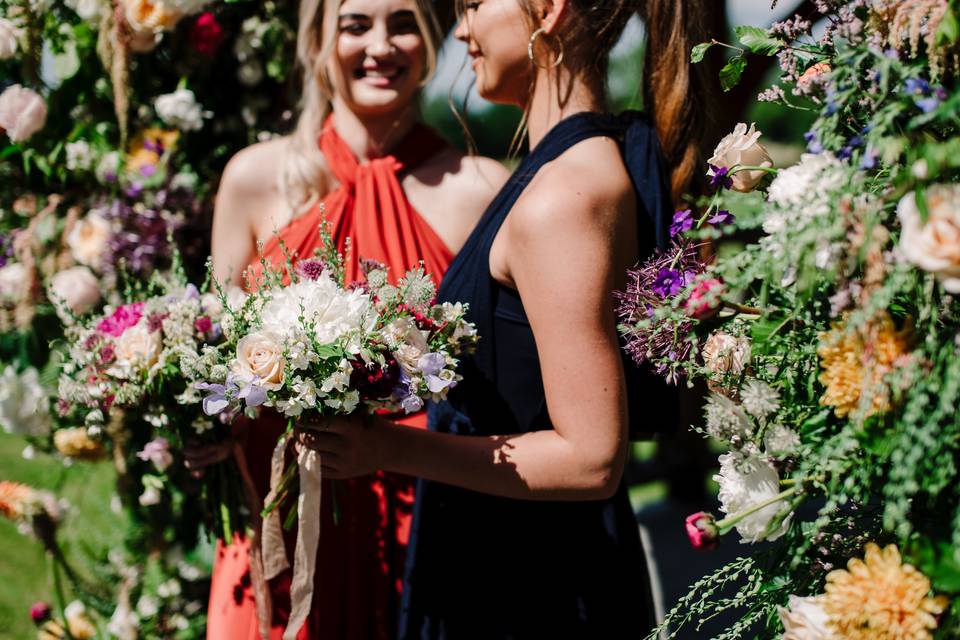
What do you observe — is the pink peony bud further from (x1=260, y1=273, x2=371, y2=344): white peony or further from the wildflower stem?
the wildflower stem

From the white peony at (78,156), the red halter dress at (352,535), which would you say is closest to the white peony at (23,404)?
the white peony at (78,156)

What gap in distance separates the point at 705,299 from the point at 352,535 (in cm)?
138

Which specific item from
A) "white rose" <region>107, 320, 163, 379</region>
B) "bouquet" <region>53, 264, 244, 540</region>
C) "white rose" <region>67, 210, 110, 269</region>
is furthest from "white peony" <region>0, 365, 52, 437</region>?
"white rose" <region>107, 320, 163, 379</region>

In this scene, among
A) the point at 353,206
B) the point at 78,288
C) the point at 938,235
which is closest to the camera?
the point at 938,235

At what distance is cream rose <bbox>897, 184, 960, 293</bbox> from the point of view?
3.19 ft

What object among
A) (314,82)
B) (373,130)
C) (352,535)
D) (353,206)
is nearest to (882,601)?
(352,535)

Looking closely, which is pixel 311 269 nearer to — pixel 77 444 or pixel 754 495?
pixel 754 495

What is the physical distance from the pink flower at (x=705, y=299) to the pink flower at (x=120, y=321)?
1313 millimetres

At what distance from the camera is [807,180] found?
117 centimetres

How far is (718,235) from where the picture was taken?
3.78ft

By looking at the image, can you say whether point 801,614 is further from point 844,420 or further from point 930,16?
point 930,16

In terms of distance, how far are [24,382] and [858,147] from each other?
2539 mm

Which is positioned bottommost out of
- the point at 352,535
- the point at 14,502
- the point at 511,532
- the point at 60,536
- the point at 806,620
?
the point at 60,536

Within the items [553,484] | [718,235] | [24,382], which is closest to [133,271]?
[24,382]
